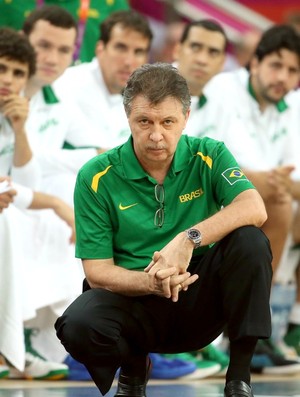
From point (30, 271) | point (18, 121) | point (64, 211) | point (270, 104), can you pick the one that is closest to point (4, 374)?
point (30, 271)

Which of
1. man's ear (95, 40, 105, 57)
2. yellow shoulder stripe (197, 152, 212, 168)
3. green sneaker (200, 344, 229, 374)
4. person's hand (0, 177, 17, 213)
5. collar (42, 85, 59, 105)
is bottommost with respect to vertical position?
green sneaker (200, 344, 229, 374)

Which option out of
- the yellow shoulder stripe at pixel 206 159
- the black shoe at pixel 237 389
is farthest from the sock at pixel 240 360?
the yellow shoulder stripe at pixel 206 159

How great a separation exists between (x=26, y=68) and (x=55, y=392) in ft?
5.92

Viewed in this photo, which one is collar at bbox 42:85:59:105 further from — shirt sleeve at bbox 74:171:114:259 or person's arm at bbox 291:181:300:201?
shirt sleeve at bbox 74:171:114:259

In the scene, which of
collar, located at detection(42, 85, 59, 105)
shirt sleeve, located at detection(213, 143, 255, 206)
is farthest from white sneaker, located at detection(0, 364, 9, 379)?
shirt sleeve, located at detection(213, 143, 255, 206)

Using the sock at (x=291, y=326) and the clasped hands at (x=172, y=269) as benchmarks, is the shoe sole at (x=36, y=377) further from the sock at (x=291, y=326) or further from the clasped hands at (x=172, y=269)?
the clasped hands at (x=172, y=269)

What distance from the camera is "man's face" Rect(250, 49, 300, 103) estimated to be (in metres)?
7.62

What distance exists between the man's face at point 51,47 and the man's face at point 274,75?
130 cm

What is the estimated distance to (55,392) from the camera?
18.3 ft

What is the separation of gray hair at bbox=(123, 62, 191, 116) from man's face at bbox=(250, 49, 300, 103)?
129 inches

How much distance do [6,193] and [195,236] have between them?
1.70m

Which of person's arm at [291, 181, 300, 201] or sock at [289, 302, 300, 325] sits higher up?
person's arm at [291, 181, 300, 201]

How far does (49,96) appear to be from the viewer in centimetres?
676

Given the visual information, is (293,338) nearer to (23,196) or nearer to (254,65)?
(254,65)
